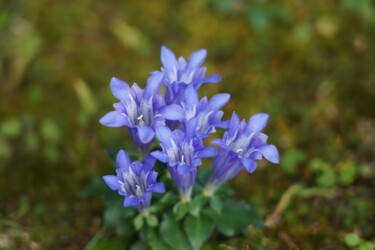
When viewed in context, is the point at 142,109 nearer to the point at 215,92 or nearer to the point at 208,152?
the point at 208,152

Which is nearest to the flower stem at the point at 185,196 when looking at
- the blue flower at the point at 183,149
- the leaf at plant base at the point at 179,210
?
the leaf at plant base at the point at 179,210

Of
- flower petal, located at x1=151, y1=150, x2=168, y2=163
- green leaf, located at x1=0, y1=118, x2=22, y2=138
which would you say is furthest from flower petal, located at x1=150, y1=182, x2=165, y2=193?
green leaf, located at x1=0, y1=118, x2=22, y2=138

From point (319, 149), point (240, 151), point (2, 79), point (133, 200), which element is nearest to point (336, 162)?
point (319, 149)

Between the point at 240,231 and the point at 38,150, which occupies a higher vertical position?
the point at 38,150

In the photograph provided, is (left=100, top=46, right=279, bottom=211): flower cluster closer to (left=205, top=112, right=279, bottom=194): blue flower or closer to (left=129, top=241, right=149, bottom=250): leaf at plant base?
(left=205, top=112, right=279, bottom=194): blue flower

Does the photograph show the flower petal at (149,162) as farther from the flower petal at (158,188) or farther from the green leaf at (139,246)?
the green leaf at (139,246)

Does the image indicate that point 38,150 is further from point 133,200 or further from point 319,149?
point 319,149
